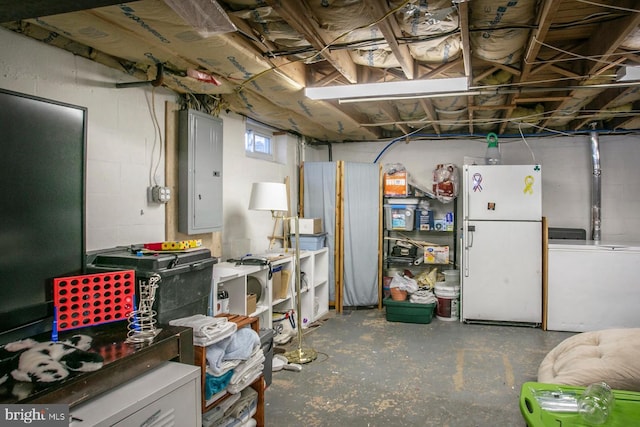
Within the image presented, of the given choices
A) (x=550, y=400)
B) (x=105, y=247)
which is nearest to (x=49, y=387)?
(x=105, y=247)

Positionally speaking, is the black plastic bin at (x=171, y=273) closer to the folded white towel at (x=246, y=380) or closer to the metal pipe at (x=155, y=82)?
the folded white towel at (x=246, y=380)

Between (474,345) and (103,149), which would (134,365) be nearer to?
(103,149)

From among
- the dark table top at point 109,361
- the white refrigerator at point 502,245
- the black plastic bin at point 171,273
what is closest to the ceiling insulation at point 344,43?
the white refrigerator at point 502,245

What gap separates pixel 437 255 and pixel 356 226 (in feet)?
3.47

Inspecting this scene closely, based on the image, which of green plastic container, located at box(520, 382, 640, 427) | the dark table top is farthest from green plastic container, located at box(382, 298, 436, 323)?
the dark table top

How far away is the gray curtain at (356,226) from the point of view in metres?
5.17

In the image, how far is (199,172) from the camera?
307 cm

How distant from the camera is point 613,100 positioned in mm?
3627

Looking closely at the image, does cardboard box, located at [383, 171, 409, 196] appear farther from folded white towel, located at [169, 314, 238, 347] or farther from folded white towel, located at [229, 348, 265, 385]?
folded white towel, located at [169, 314, 238, 347]

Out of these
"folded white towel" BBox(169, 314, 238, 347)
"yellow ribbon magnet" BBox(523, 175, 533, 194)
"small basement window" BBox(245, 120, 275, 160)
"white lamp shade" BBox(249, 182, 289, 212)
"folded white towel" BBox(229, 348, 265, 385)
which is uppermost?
"small basement window" BBox(245, 120, 275, 160)

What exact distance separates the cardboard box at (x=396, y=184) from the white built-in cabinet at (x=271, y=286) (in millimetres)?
1130

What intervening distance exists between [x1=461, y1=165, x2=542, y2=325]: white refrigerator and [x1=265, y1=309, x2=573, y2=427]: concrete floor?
236mm

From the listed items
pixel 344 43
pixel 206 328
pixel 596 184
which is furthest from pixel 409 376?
pixel 596 184

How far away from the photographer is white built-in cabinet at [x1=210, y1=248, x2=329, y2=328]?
3.14m
